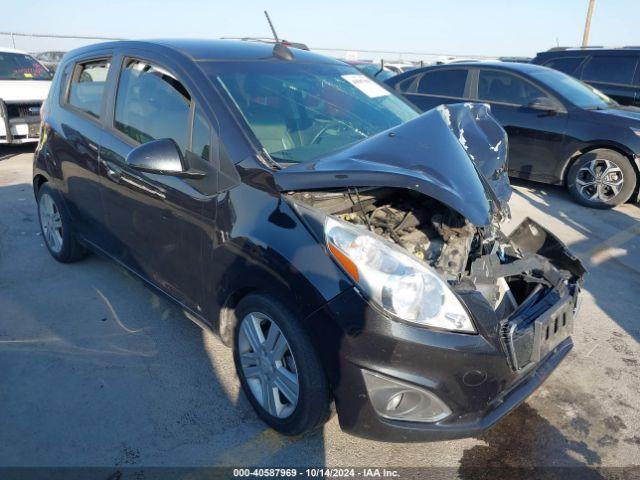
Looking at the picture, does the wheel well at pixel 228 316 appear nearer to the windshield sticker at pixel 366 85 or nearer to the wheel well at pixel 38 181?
the windshield sticker at pixel 366 85

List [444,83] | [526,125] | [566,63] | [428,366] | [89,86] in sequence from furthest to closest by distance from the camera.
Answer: [566,63]
[444,83]
[526,125]
[89,86]
[428,366]

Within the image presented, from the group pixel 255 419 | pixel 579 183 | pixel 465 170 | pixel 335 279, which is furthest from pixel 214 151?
pixel 579 183

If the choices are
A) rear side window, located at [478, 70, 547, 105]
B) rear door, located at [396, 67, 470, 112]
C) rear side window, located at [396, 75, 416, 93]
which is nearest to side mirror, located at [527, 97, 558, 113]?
rear side window, located at [478, 70, 547, 105]

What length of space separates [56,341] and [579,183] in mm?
5851

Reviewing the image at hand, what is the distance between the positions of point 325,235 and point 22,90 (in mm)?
8069

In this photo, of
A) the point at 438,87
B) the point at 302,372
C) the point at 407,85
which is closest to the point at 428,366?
the point at 302,372

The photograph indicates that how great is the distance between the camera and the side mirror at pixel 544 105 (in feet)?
20.1

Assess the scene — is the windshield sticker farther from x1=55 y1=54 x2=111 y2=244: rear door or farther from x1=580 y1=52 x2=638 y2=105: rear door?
x1=580 y1=52 x2=638 y2=105: rear door

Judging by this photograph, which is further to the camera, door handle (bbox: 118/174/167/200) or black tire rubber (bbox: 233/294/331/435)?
door handle (bbox: 118/174/167/200)

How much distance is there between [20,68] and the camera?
8.78m

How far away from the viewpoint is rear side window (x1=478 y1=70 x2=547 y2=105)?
6.44 m

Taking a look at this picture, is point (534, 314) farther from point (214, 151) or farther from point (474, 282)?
point (214, 151)

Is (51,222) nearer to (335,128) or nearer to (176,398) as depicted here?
(176,398)

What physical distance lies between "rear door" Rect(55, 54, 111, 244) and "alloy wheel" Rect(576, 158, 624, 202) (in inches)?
213
